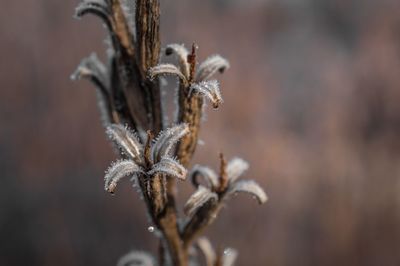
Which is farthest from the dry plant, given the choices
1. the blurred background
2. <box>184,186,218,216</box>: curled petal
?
the blurred background

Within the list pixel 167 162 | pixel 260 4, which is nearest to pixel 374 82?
pixel 260 4

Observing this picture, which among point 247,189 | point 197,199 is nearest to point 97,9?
point 197,199

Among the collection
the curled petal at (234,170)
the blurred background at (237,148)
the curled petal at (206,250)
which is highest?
the blurred background at (237,148)

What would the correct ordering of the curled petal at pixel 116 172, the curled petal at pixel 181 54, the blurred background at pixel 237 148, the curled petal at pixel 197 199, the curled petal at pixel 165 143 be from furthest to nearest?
the blurred background at pixel 237 148 < the curled petal at pixel 197 199 < the curled petal at pixel 181 54 < the curled petal at pixel 165 143 < the curled petal at pixel 116 172

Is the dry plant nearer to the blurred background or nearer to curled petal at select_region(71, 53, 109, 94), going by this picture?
curled petal at select_region(71, 53, 109, 94)

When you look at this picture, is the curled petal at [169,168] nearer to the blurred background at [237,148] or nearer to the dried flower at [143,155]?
the dried flower at [143,155]

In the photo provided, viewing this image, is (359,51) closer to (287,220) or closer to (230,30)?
(230,30)

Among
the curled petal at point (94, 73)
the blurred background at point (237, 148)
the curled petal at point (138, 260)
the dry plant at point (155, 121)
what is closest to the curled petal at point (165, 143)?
the dry plant at point (155, 121)
